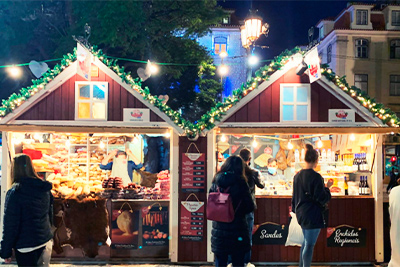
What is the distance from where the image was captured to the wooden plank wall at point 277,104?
8.19m

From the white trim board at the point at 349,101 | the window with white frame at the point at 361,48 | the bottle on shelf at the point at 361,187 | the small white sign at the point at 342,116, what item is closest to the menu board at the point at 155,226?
the small white sign at the point at 342,116

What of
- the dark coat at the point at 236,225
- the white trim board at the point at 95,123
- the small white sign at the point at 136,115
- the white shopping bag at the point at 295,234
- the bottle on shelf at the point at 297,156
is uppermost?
the small white sign at the point at 136,115

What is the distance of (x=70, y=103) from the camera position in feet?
26.7

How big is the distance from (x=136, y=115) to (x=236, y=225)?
4.03m

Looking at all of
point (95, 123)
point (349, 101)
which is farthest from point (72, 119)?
point (349, 101)

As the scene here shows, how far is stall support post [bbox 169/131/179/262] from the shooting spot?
8.10 metres

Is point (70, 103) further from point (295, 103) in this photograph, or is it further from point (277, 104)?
point (295, 103)

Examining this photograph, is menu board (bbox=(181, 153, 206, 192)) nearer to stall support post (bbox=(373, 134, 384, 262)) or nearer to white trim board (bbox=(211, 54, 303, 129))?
white trim board (bbox=(211, 54, 303, 129))

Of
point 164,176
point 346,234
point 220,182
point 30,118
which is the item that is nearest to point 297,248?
point 346,234

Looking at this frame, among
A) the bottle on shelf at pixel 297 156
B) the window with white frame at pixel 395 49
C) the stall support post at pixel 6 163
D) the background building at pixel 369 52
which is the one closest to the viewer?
the stall support post at pixel 6 163

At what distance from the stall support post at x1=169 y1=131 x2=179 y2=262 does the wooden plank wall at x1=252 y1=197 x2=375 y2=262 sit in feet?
5.22

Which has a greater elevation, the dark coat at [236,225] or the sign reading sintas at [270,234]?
the dark coat at [236,225]

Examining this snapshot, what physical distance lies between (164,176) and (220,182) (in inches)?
169

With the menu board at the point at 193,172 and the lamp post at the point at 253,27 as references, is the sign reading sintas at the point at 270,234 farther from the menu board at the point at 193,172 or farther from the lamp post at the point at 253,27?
the lamp post at the point at 253,27
